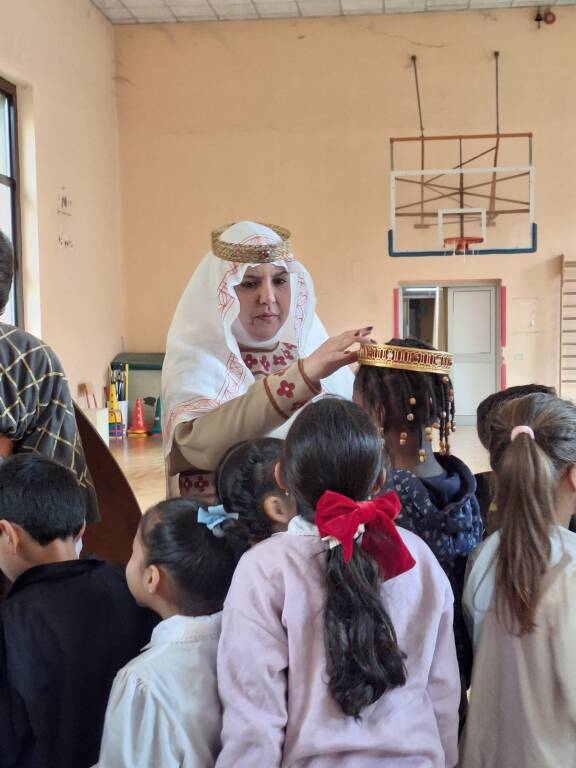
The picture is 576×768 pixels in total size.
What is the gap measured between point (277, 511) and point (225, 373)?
70 centimetres

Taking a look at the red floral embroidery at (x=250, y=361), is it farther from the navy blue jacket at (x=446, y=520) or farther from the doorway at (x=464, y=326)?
the doorway at (x=464, y=326)

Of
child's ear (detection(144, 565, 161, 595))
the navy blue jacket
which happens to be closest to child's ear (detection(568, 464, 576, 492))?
the navy blue jacket

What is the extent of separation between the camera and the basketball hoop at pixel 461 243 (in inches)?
365

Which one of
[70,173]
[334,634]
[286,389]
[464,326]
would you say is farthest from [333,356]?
[464,326]

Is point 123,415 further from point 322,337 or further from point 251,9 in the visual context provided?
point 322,337

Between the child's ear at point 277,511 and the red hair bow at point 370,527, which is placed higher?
the red hair bow at point 370,527

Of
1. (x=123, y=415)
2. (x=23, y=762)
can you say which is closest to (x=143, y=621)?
(x=23, y=762)

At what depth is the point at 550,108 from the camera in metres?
9.55

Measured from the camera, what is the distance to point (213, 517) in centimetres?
134

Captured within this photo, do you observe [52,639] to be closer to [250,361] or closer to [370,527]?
[370,527]

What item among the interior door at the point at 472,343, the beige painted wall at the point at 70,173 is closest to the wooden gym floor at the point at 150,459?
the interior door at the point at 472,343

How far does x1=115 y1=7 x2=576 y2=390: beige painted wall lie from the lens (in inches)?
376

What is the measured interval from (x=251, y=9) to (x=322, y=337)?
8.44 metres

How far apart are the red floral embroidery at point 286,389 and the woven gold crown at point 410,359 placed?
0.27 m
